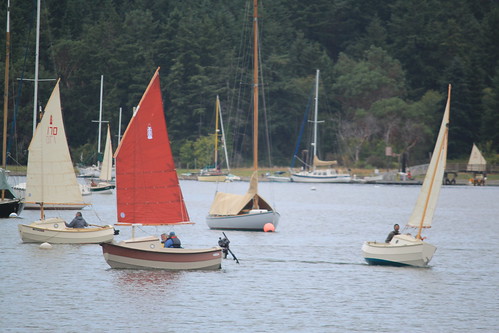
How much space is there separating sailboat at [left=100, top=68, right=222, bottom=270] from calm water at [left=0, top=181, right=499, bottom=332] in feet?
3.78

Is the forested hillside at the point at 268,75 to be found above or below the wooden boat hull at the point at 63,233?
above

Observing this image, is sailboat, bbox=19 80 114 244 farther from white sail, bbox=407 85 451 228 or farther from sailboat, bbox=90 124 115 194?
sailboat, bbox=90 124 115 194

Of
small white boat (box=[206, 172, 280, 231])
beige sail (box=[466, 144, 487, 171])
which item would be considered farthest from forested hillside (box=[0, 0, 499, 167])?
small white boat (box=[206, 172, 280, 231])

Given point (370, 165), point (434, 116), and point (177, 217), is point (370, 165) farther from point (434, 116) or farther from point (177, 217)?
point (177, 217)

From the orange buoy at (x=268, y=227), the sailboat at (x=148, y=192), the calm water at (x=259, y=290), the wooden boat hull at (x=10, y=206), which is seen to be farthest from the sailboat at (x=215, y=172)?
the sailboat at (x=148, y=192)

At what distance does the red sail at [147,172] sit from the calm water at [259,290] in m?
3.08

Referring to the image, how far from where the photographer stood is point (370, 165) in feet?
529

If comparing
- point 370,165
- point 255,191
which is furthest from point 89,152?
point 255,191

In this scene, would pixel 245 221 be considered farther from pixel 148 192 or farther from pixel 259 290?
pixel 148 192

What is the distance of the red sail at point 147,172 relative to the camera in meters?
47.3

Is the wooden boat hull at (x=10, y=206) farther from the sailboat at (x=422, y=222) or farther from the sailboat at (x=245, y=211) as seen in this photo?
the sailboat at (x=422, y=222)

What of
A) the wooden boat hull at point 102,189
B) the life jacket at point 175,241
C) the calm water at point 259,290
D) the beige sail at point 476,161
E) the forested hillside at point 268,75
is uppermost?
the forested hillside at point 268,75

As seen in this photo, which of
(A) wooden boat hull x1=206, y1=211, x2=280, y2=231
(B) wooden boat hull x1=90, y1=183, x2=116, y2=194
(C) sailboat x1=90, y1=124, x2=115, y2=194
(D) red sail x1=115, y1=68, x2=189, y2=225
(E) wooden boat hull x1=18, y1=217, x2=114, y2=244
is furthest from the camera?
(C) sailboat x1=90, y1=124, x2=115, y2=194

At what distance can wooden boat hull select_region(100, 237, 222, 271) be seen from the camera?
47094mm
